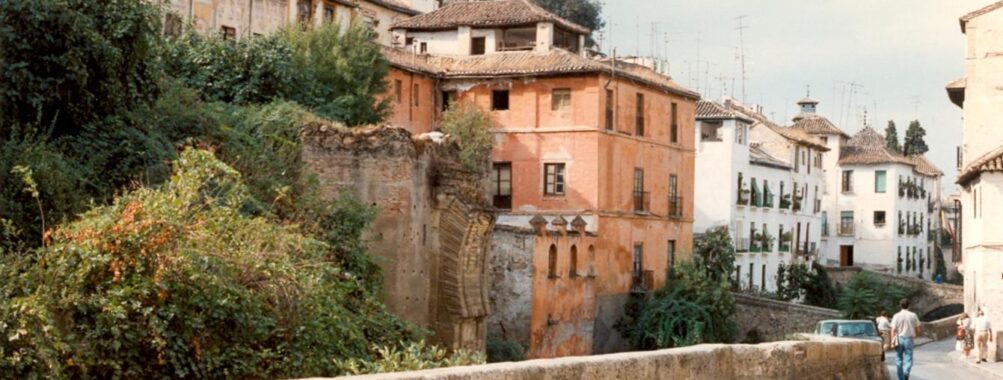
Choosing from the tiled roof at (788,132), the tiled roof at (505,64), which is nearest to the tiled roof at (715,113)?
the tiled roof at (788,132)

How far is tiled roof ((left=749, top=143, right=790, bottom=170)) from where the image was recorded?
73438mm

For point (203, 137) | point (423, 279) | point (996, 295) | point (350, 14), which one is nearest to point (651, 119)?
point (350, 14)

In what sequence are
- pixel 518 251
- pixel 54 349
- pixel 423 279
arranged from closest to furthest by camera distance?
pixel 54 349
pixel 423 279
pixel 518 251

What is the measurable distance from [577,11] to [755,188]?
1799 cm

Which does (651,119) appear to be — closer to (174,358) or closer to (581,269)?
(581,269)

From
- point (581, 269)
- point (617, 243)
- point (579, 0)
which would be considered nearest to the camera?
point (581, 269)

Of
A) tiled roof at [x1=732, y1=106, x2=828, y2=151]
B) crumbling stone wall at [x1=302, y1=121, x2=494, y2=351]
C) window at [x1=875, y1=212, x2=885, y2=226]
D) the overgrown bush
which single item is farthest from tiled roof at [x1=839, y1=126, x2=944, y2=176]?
the overgrown bush

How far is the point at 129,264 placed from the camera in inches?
628

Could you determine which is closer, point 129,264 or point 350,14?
A: point 129,264

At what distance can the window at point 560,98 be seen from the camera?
51.5 meters

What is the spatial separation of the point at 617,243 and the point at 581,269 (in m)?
3.91

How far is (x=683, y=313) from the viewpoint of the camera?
52.2 metres

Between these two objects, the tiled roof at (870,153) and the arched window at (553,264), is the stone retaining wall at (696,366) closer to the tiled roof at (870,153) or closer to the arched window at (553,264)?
the arched window at (553,264)

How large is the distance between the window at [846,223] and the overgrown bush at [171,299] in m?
78.7
